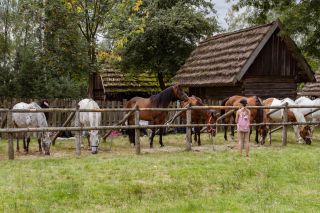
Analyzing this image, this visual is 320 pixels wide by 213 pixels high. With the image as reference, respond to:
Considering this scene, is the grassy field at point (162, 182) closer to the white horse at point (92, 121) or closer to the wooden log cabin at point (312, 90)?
the white horse at point (92, 121)

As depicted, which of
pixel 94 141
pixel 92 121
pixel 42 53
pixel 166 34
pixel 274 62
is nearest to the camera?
pixel 94 141

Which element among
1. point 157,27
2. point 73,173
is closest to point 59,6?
point 157,27

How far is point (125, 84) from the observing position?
96.6 feet

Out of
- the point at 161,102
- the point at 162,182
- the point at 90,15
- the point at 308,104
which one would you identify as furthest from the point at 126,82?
the point at 162,182

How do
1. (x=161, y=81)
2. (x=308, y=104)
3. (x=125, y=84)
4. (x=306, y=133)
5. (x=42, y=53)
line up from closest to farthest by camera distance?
(x=306, y=133)
(x=308, y=104)
(x=42, y=53)
(x=125, y=84)
(x=161, y=81)

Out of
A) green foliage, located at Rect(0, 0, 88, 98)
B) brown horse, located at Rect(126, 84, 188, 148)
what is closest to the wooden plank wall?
green foliage, located at Rect(0, 0, 88, 98)

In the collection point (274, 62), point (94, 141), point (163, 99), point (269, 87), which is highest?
point (274, 62)

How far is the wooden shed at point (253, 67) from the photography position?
22344 mm

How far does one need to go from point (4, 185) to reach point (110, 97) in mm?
21255

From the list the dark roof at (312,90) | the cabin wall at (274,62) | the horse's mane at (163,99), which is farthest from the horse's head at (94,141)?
the dark roof at (312,90)

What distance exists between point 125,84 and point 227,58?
317 inches

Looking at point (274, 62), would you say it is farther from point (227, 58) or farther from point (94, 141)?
point (94, 141)

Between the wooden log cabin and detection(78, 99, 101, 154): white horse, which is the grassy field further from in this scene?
the wooden log cabin

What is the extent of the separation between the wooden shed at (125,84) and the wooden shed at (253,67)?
4320 mm
